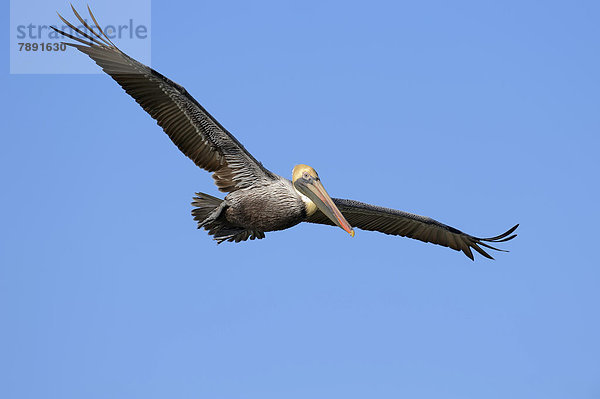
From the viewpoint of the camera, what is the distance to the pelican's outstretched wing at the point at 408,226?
46.0 feet

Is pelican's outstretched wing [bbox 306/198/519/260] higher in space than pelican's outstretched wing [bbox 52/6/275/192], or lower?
lower

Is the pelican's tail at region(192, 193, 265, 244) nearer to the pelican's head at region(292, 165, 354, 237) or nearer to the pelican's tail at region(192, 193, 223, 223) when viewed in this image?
the pelican's tail at region(192, 193, 223, 223)

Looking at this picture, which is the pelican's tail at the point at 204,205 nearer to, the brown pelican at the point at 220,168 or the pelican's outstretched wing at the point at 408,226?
the brown pelican at the point at 220,168

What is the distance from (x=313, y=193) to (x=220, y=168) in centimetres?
154

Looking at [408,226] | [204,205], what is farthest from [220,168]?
[408,226]

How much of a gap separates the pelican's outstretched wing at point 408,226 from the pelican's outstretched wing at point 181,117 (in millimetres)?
1870

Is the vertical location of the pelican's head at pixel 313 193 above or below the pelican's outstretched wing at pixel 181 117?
below

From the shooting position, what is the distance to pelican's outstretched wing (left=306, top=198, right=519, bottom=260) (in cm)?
1403

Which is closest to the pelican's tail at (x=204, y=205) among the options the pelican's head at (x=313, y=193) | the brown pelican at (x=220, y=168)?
the brown pelican at (x=220, y=168)

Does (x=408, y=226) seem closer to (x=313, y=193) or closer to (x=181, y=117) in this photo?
(x=313, y=193)

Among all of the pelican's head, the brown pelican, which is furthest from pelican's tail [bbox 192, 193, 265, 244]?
the pelican's head

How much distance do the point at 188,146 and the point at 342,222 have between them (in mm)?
2655

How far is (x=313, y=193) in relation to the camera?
12227 millimetres

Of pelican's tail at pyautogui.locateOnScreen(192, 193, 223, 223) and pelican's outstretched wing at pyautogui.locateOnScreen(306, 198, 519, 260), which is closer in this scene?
pelican's tail at pyautogui.locateOnScreen(192, 193, 223, 223)
